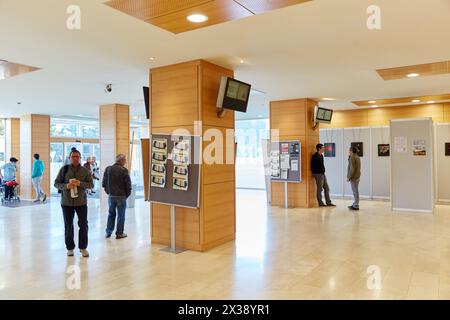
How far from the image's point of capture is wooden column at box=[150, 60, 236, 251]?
225 inches

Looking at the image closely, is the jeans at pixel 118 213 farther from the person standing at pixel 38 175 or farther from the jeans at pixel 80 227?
the person standing at pixel 38 175

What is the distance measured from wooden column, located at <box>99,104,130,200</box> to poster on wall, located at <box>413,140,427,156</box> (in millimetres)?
7976

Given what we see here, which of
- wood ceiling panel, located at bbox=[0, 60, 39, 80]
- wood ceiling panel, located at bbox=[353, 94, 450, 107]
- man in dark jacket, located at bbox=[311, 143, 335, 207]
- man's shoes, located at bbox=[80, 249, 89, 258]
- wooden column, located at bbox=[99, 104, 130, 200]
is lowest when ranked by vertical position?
man's shoes, located at bbox=[80, 249, 89, 258]

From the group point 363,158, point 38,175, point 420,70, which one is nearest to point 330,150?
point 363,158

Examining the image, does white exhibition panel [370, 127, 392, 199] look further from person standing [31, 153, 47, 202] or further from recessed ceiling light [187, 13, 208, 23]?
person standing [31, 153, 47, 202]

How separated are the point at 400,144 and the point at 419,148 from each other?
449 millimetres

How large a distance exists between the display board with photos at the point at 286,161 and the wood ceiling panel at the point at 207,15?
6201 mm

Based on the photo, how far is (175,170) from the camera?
5641 millimetres

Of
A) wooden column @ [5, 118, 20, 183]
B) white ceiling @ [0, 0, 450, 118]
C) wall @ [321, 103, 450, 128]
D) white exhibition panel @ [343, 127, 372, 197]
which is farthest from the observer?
wooden column @ [5, 118, 20, 183]

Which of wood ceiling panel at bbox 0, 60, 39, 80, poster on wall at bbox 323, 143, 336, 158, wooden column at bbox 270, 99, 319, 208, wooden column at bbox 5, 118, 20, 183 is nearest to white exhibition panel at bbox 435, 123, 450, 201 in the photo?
poster on wall at bbox 323, 143, 336, 158

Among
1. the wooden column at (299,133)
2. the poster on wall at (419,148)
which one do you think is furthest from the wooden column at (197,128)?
the poster on wall at (419,148)

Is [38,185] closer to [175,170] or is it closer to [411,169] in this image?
[175,170]
